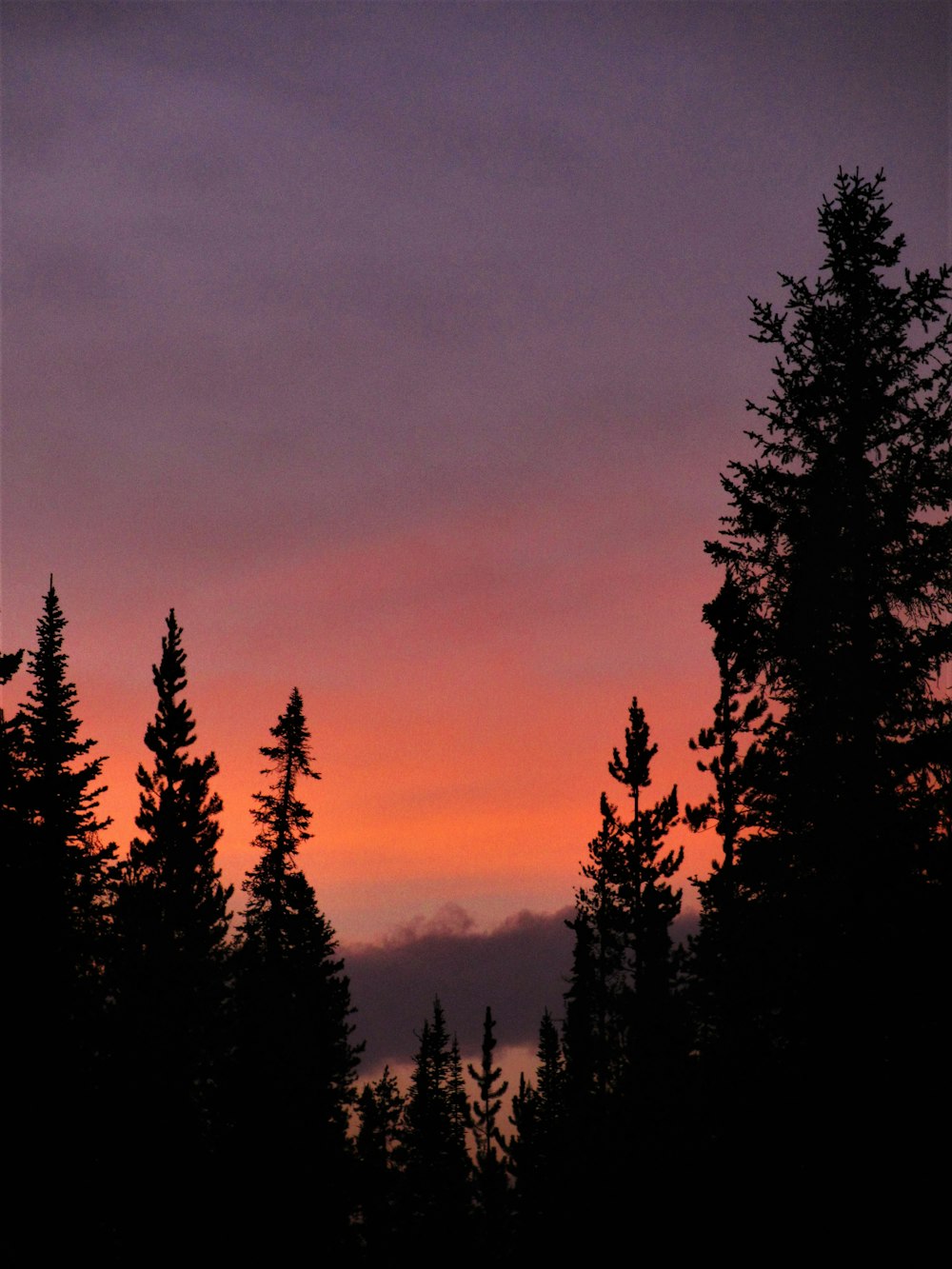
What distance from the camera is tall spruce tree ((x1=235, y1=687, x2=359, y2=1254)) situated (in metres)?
33.7

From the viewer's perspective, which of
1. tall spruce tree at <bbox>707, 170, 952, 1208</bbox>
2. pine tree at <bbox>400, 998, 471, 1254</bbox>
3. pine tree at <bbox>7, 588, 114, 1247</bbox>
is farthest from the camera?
pine tree at <bbox>400, 998, 471, 1254</bbox>

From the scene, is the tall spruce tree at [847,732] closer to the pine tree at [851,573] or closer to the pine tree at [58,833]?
the pine tree at [851,573]

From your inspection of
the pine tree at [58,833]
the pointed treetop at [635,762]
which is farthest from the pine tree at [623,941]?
the pine tree at [58,833]

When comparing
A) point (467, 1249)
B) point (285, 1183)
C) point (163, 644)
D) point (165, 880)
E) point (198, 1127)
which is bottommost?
point (467, 1249)

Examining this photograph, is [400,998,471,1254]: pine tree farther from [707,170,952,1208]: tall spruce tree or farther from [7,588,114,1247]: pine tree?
[707,170,952,1208]: tall spruce tree

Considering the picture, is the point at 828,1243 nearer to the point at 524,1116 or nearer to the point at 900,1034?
the point at 900,1034

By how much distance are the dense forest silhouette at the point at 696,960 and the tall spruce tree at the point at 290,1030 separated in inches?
5.2

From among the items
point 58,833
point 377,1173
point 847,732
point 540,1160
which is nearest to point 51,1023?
point 58,833

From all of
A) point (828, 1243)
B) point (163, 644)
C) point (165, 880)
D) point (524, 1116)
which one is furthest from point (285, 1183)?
point (828, 1243)

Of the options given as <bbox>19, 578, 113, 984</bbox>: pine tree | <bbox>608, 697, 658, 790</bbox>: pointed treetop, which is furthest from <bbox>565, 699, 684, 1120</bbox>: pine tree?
<bbox>19, 578, 113, 984</bbox>: pine tree

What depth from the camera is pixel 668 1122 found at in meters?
25.8

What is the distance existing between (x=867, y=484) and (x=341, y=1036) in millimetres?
39305

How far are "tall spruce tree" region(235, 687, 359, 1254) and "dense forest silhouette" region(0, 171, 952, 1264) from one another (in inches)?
5.2

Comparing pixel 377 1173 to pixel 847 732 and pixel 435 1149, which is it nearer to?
pixel 435 1149
